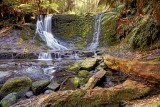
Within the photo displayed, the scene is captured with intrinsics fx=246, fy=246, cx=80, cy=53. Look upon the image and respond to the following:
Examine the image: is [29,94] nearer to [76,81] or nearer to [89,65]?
[76,81]

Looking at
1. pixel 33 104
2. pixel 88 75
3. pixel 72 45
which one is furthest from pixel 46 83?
pixel 72 45

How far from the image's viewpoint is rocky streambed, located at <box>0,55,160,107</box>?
3941 mm

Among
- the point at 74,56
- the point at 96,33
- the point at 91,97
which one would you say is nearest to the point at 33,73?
the point at 74,56

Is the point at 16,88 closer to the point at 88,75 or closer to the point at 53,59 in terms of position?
the point at 88,75

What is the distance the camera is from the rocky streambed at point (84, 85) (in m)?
3.94

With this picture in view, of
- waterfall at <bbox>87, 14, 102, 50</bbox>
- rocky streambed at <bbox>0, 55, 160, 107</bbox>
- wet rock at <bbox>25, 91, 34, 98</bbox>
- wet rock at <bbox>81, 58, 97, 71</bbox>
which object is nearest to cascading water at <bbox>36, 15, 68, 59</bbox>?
waterfall at <bbox>87, 14, 102, 50</bbox>

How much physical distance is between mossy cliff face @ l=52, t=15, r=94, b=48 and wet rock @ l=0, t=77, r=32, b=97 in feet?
30.0

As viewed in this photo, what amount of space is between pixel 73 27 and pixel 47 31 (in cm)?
174

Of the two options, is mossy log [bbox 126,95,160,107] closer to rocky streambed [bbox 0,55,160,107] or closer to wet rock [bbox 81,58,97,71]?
rocky streambed [bbox 0,55,160,107]

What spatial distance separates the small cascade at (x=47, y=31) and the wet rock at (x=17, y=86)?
25.3ft

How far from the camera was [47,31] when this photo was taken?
1599cm

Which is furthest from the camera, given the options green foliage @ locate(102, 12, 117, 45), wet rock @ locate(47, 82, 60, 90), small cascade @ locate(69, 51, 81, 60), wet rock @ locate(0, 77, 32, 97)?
green foliage @ locate(102, 12, 117, 45)

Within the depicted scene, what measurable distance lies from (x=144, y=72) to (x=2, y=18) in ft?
41.4

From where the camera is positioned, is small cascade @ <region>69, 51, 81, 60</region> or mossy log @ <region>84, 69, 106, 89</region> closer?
mossy log @ <region>84, 69, 106, 89</region>
